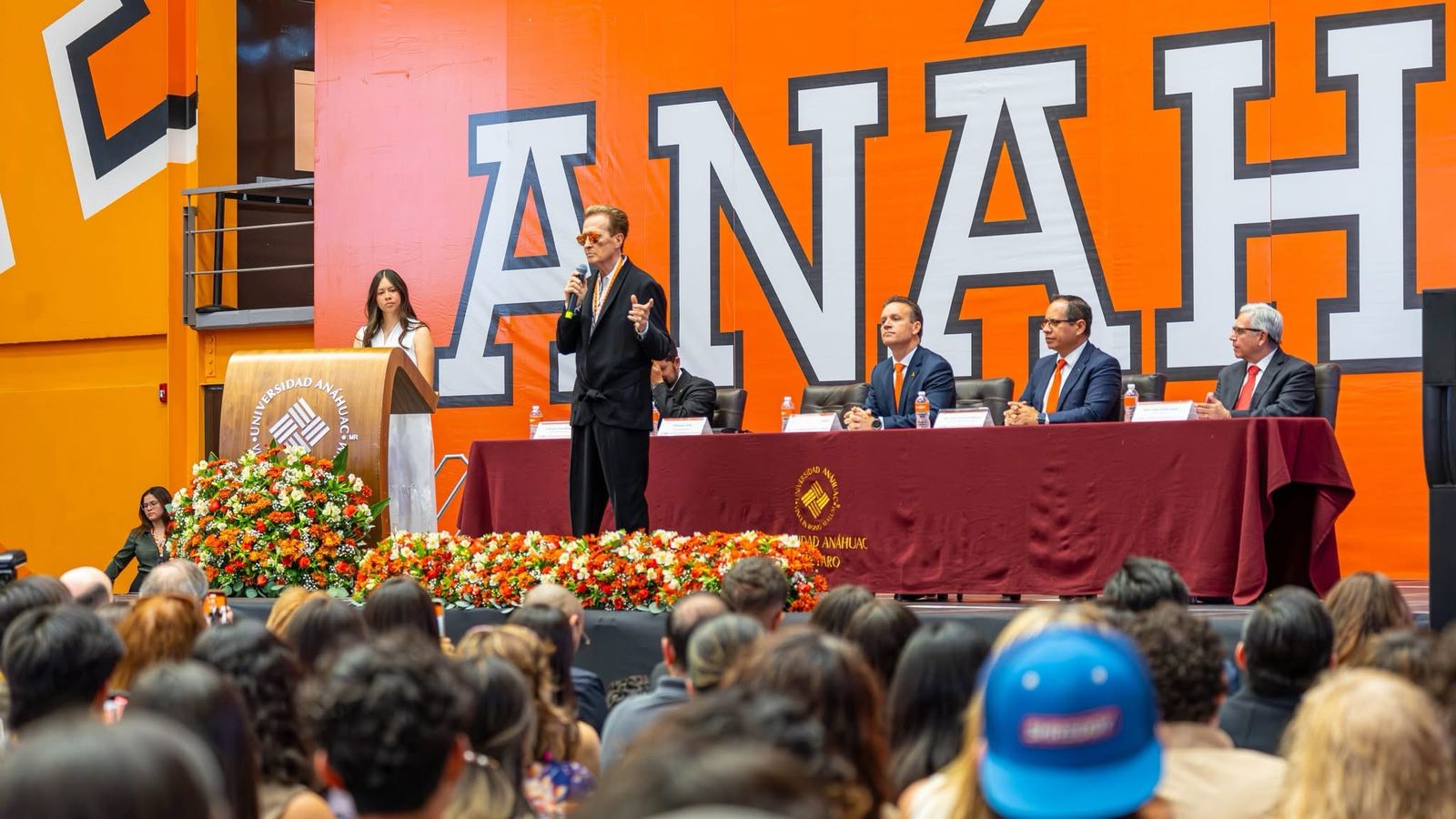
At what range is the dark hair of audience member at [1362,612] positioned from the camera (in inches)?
115

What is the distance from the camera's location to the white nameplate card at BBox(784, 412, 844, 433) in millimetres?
6258

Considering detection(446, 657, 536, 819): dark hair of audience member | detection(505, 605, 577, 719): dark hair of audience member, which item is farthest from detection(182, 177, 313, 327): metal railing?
detection(446, 657, 536, 819): dark hair of audience member

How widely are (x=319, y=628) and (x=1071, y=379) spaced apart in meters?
4.07

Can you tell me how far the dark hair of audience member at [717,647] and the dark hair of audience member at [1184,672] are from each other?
60 centimetres

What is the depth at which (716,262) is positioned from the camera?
919cm

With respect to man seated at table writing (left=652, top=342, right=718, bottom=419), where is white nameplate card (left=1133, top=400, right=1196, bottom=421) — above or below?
below

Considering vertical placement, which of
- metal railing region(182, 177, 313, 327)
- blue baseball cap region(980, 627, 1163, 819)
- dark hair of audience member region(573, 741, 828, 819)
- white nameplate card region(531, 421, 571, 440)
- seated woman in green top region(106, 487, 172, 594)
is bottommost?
seated woman in green top region(106, 487, 172, 594)

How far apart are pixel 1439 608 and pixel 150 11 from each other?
1011cm

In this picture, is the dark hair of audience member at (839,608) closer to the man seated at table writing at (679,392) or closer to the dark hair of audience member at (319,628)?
the dark hair of audience member at (319,628)

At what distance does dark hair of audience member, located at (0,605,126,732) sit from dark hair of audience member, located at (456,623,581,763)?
0.55 m

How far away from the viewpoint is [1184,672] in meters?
2.15

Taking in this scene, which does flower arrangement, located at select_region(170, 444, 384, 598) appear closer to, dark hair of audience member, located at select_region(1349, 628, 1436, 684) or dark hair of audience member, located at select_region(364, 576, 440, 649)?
dark hair of audience member, located at select_region(364, 576, 440, 649)

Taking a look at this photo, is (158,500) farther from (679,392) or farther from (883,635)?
(883,635)

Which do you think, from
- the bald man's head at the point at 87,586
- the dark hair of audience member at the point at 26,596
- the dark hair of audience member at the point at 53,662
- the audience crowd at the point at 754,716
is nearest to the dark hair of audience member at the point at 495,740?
the audience crowd at the point at 754,716
